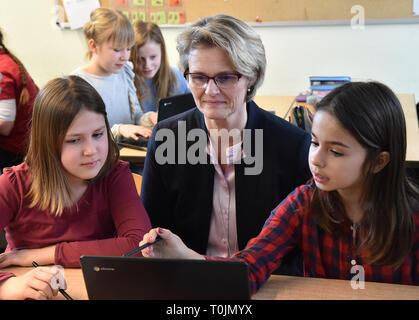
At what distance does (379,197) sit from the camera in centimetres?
119

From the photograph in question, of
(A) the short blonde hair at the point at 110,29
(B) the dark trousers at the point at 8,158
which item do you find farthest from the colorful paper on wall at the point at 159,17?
(B) the dark trousers at the point at 8,158

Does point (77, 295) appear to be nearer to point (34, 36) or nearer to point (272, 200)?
point (272, 200)

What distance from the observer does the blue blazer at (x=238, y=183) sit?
5.01 ft

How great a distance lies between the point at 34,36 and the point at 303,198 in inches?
158

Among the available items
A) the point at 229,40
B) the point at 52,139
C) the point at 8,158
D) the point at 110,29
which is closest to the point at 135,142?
the point at 110,29

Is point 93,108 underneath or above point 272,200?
above

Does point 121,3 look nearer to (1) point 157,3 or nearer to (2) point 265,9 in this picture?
(1) point 157,3

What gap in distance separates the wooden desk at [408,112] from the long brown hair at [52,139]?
4.56 feet

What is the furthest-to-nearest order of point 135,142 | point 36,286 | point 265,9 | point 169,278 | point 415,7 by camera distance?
point 265,9 → point 415,7 → point 135,142 → point 36,286 → point 169,278

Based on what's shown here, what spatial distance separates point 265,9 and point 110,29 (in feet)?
5.73

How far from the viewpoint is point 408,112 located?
288cm

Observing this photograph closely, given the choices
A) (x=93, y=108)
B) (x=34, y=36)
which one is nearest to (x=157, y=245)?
(x=93, y=108)

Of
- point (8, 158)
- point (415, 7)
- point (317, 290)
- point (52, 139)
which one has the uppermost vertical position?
point (415, 7)

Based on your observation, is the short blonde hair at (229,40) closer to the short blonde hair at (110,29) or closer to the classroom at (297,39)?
the short blonde hair at (110,29)
